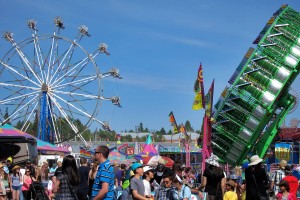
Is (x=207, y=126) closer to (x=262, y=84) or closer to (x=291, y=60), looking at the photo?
→ (x=262, y=84)

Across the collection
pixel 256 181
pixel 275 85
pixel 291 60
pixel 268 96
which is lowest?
pixel 256 181

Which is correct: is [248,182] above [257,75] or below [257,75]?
below

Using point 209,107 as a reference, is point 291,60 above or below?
above

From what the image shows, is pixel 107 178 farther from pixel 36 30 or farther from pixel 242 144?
pixel 36 30

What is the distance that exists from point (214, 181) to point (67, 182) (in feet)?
11.9

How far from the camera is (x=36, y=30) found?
134 feet

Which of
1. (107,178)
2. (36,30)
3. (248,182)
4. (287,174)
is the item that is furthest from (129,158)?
(107,178)

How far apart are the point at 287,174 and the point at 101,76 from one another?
27686mm

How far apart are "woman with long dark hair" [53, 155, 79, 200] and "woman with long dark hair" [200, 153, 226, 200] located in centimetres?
337

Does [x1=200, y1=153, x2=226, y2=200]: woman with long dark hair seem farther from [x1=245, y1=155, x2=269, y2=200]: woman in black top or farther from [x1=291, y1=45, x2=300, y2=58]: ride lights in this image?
[x1=291, y1=45, x2=300, y2=58]: ride lights

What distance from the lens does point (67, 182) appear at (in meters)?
7.80

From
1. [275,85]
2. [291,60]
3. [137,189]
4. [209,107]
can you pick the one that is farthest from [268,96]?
[137,189]

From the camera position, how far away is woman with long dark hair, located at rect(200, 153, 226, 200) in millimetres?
10461

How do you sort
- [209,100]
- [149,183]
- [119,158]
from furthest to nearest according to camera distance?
[119,158] → [209,100] → [149,183]
